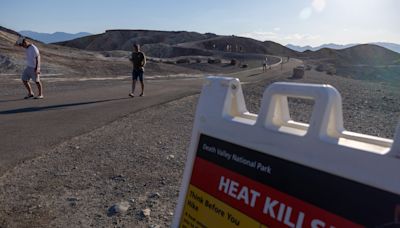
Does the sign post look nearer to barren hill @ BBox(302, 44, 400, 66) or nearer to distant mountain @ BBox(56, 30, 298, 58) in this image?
distant mountain @ BBox(56, 30, 298, 58)

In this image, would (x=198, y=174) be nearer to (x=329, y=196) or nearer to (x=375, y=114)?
(x=329, y=196)

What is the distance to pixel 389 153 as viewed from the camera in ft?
5.13

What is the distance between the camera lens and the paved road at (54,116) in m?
7.58

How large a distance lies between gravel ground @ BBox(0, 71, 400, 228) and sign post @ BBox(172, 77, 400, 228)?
2271mm

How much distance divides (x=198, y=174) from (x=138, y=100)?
12722 mm

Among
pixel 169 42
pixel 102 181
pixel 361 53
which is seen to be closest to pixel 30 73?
pixel 102 181

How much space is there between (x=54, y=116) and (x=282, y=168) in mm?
9559

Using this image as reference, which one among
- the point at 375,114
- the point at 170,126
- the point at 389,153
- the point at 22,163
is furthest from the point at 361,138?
the point at 375,114

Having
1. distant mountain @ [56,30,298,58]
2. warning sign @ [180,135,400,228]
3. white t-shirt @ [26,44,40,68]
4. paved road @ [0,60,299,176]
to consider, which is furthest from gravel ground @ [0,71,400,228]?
distant mountain @ [56,30,298,58]

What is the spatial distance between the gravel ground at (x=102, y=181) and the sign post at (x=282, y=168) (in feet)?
7.45

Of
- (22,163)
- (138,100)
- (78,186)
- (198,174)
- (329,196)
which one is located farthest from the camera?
(138,100)

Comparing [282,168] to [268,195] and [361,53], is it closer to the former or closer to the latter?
[268,195]

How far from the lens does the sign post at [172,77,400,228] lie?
5.33 ft

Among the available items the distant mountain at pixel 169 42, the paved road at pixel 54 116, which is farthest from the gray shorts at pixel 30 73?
the distant mountain at pixel 169 42
